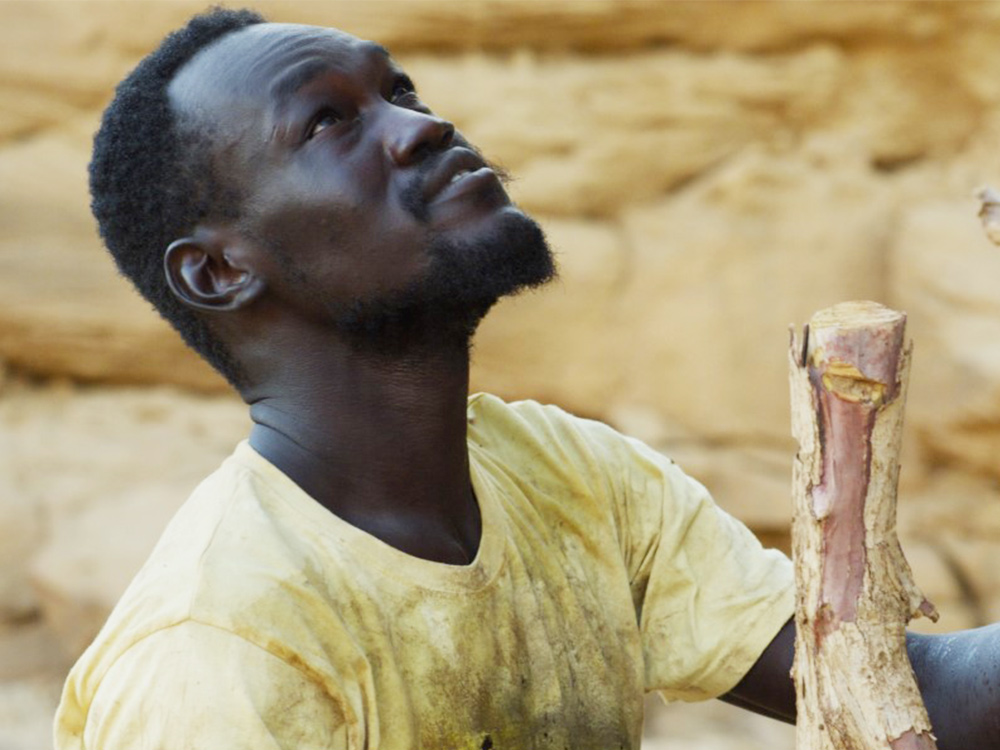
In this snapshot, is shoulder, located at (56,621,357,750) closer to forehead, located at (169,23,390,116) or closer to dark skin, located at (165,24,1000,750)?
dark skin, located at (165,24,1000,750)

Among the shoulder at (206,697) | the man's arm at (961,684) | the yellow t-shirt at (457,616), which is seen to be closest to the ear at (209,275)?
the yellow t-shirt at (457,616)

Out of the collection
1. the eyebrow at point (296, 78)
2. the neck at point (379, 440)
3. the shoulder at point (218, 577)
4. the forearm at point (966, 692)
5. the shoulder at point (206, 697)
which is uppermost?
the eyebrow at point (296, 78)

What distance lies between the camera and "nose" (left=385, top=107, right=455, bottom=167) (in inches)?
77.1

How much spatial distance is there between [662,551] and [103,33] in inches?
140

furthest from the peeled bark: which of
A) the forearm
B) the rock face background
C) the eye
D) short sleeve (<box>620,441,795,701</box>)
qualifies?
the rock face background

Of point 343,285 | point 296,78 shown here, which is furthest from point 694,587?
point 296,78

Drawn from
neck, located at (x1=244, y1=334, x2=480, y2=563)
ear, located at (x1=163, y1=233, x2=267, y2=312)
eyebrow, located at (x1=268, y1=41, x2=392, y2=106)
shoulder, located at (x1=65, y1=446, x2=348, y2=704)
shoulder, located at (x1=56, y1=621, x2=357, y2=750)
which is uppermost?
eyebrow, located at (x1=268, y1=41, x2=392, y2=106)

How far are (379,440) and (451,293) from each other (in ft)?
0.67

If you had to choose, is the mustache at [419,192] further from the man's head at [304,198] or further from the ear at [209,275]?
the ear at [209,275]

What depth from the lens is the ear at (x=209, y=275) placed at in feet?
6.50

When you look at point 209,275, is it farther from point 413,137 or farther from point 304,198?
point 413,137

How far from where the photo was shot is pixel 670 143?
16.8ft

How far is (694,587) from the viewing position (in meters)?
2.09

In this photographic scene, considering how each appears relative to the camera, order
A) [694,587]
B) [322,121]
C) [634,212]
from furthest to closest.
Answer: [634,212], [694,587], [322,121]
